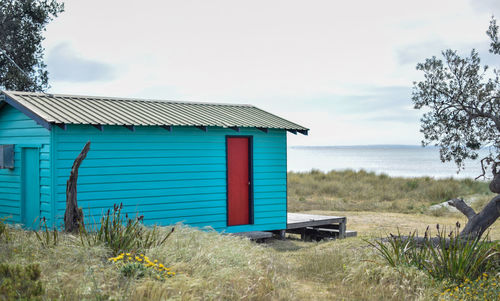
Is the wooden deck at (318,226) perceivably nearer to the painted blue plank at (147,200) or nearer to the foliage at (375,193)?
the painted blue plank at (147,200)

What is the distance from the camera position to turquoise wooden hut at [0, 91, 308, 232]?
10023 millimetres

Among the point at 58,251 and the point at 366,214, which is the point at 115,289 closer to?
the point at 58,251

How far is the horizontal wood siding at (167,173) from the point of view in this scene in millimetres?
10148

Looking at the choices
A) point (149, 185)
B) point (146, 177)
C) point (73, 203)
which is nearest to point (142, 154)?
point (146, 177)

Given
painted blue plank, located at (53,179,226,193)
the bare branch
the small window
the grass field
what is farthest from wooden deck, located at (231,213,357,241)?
the small window

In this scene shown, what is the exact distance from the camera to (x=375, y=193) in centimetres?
2423

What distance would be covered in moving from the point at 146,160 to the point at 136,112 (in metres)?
1.08

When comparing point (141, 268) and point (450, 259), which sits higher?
point (141, 268)

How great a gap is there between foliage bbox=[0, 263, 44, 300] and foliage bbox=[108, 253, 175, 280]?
3.49 feet

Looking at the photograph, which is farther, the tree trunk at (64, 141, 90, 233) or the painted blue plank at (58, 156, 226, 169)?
the painted blue plank at (58, 156, 226, 169)

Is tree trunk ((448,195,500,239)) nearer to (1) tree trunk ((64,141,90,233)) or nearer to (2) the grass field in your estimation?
(2) the grass field

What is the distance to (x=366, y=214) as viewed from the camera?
18.5 meters

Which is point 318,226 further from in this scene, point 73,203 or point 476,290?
point 476,290

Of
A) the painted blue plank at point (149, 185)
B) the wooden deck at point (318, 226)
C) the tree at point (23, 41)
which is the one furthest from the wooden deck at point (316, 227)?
the tree at point (23, 41)
